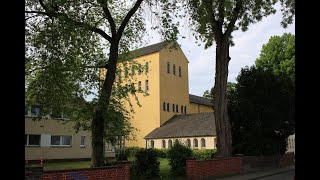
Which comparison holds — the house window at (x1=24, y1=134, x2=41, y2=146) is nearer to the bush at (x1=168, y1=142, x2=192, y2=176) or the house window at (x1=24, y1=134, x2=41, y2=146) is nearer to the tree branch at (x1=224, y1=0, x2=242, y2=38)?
the bush at (x1=168, y1=142, x2=192, y2=176)

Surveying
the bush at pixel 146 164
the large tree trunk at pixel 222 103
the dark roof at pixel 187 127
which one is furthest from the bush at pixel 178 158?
the dark roof at pixel 187 127

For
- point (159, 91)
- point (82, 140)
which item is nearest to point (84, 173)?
point (82, 140)

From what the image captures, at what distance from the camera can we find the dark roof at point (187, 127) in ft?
172

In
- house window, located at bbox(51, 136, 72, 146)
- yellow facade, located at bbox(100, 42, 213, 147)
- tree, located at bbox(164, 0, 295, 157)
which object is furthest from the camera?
yellow facade, located at bbox(100, 42, 213, 147)

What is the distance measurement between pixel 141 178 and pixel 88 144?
27.1 metres

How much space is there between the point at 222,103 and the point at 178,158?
19.3 feet

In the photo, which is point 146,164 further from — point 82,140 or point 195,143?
point 195,143

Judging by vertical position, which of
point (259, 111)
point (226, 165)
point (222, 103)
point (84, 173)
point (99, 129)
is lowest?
point (226, 165)

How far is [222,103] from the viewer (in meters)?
24.3

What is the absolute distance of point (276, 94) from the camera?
88.4ft

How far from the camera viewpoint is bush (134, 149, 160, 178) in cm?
1962

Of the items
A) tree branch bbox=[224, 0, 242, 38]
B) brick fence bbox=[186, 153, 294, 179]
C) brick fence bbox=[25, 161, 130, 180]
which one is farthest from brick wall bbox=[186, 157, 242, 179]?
tree branch bbox=[224, 0, 242, 38]
